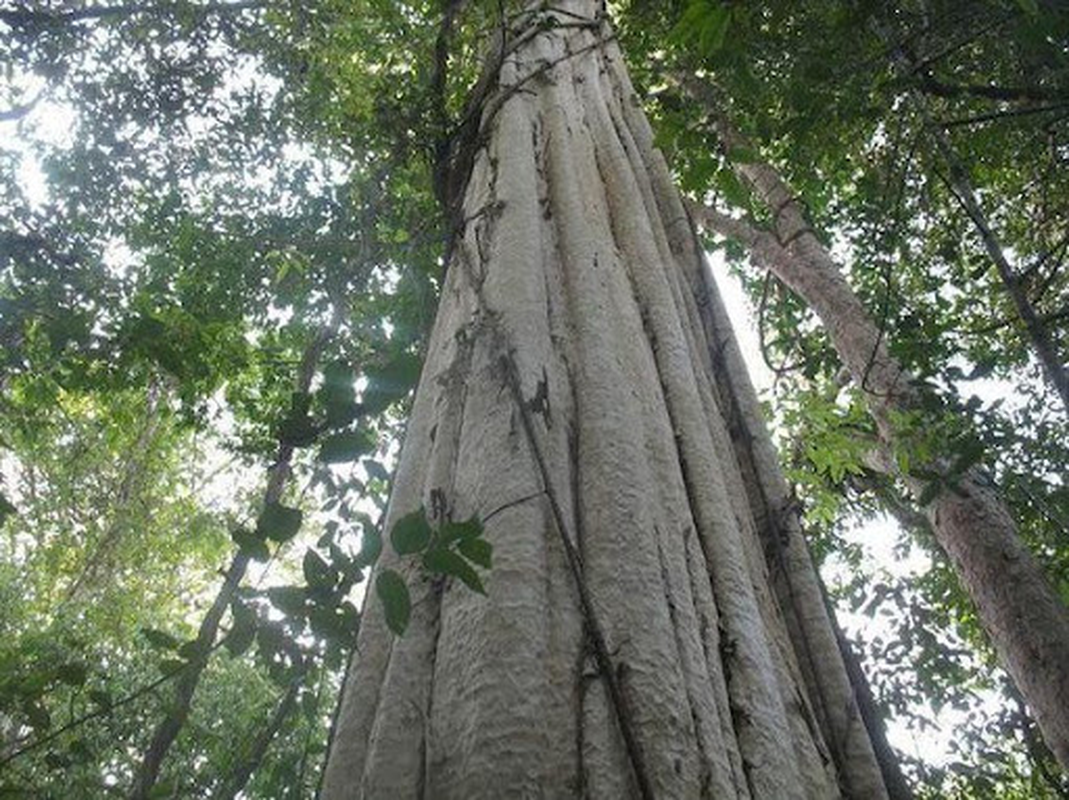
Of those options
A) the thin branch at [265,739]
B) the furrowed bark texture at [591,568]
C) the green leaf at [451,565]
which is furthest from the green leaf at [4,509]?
the green leaf at [451,565]

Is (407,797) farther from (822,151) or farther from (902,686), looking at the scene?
(902,686)

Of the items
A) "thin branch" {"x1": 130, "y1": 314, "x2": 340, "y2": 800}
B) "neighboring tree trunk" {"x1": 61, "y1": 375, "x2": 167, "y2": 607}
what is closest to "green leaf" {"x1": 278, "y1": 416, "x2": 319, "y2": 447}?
"thin branch" {"x1": 130, "y1": 314, "x2": 340, "y2": 800}

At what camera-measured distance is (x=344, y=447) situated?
3.42 ft

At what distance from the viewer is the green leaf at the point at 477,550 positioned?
81 centimetres

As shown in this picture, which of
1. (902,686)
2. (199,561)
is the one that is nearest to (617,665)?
(902,686)

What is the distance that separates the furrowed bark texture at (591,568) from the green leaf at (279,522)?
204 millimetres

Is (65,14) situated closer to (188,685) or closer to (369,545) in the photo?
(188,685)

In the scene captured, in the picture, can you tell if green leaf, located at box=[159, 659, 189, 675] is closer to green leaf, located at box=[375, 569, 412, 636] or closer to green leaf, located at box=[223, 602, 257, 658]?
green leaf, located at box=[223, 602, 257, 658]

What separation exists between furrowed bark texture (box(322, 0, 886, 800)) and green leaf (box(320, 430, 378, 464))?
18 centimetres

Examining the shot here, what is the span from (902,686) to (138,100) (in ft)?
22.5

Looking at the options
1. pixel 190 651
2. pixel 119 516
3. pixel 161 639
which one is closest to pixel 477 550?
pixel 190 651

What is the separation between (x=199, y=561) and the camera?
11133 mm

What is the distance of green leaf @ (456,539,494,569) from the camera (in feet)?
2.67

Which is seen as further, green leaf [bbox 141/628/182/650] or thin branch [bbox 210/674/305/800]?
thin branch [bbox 210/674/305/800]
